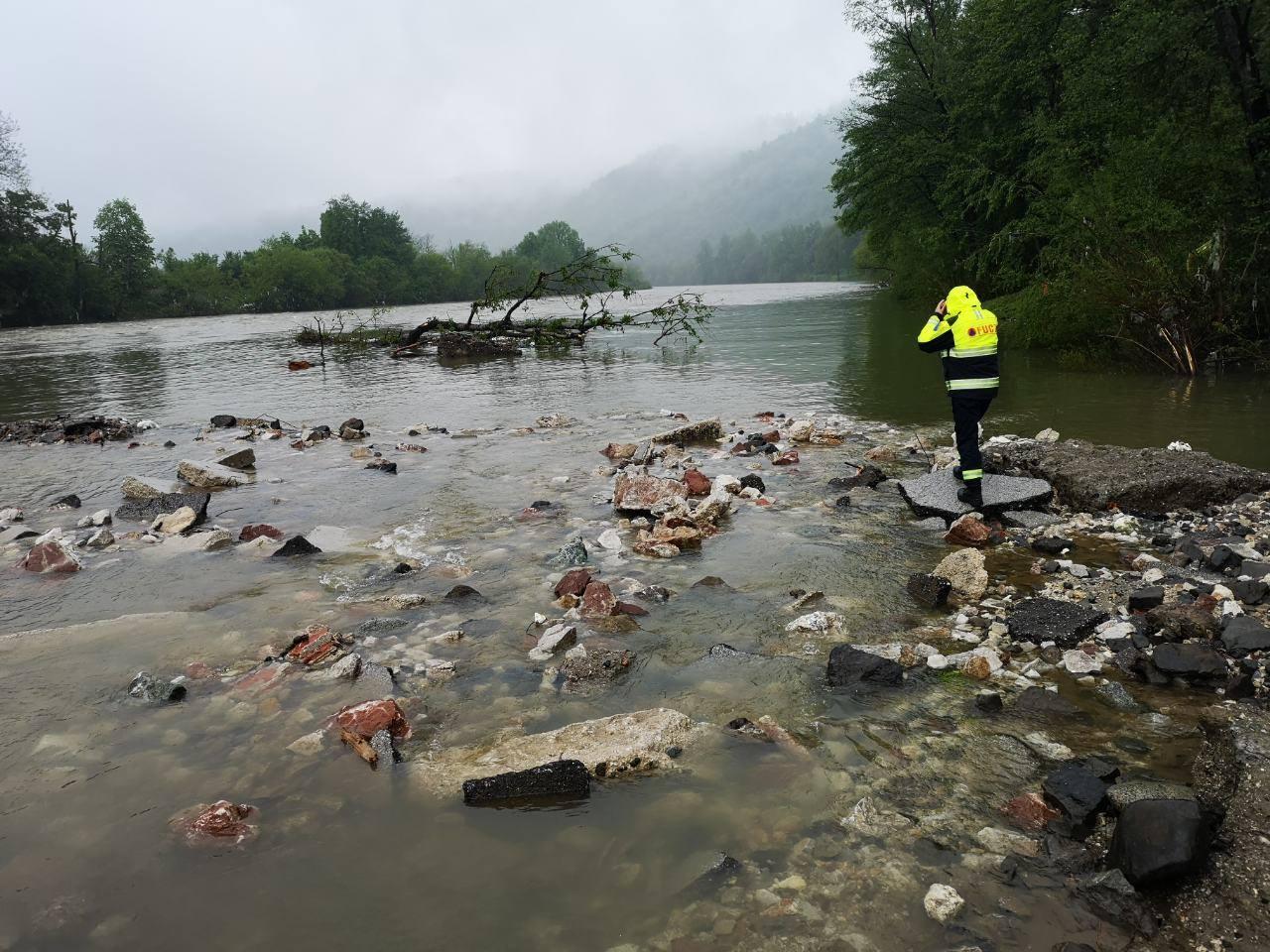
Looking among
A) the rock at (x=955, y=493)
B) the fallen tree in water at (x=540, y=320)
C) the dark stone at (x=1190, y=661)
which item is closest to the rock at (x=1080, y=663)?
the dark stone at (x=1190, y=661)

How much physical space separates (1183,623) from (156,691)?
6589 mm

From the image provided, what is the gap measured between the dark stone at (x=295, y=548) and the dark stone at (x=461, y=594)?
6.78ft

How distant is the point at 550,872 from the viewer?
3102 mm

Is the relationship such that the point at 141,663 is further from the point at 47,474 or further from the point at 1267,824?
the point at 47,474

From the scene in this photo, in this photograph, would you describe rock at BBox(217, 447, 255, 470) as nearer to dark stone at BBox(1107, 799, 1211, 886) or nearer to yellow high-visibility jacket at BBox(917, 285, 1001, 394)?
yellow high-visibility jacket at BBox(917, 285, 1001, 394)

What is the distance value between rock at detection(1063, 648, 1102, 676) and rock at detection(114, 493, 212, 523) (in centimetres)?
872

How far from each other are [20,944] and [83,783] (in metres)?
1.11

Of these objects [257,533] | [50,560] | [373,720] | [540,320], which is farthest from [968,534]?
[540,320]

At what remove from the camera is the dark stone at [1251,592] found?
16.4 feet

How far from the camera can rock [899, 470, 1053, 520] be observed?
7.61 metres

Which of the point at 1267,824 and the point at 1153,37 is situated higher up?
the point at 1153,37

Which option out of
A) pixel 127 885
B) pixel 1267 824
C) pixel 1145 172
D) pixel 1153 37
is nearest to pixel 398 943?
pixel 127 885

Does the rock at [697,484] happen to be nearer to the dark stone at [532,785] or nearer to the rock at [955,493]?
the rock at [955,493]

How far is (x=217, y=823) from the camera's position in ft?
11.0
